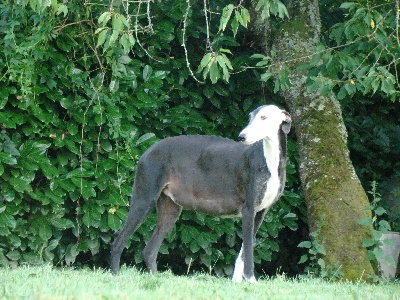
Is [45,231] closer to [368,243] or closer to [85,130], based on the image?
[85,130]

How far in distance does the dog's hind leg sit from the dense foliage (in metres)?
0.50

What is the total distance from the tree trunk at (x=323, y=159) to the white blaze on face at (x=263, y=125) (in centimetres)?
72

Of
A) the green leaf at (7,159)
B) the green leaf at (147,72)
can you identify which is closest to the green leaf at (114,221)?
the green leaf at (7,159)

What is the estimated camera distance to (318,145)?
8.01 m

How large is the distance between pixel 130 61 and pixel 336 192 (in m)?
2.61

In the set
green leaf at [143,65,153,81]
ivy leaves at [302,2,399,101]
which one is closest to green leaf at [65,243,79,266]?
green leaf at [143,65,153,81]

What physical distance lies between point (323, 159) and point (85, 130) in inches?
100

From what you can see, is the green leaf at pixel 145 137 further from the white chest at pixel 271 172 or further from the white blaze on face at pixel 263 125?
the white chest at pixel 271 172

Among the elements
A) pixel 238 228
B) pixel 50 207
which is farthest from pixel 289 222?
pixel 50 207

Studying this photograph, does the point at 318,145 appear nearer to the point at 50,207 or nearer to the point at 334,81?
the point at 334,81

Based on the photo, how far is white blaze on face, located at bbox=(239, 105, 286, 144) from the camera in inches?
256

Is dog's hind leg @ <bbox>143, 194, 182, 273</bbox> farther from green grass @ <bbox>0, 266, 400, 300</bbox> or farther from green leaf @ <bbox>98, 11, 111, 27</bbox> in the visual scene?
green leaf @ <bbox>98, 11, 111, 27</bbox>

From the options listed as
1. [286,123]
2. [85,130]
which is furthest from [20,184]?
[286,123]

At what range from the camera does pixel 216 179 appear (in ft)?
23.2
